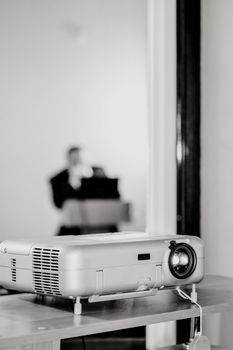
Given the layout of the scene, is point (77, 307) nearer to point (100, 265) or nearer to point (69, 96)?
point (100, 265)

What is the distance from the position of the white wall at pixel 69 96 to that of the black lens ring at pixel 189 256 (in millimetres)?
1565

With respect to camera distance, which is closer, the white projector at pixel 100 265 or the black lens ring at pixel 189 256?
the white projector at pixel 100 265

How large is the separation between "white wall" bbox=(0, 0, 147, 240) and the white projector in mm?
1522

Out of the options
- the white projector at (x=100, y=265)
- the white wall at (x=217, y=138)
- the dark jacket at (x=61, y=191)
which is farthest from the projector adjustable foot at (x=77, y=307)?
the dark jacket at (x=61, y=191)

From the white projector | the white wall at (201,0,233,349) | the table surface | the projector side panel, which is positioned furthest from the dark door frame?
the projector side panel

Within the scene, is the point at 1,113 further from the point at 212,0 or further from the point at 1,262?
the point at 1,262

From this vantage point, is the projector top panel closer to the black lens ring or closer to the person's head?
the black lens ring

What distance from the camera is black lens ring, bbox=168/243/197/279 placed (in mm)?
1548

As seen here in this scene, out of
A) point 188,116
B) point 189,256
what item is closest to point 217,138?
point 188,116

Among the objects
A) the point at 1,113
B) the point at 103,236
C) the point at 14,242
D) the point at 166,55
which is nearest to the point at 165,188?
the point at 166,55

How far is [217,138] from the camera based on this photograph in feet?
7.56

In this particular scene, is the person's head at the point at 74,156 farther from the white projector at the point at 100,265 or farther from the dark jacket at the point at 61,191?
the white projector at the point at 100,265

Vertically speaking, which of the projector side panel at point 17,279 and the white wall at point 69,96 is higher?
the white wall at point 69,96

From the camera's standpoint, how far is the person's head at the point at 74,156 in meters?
3.43
